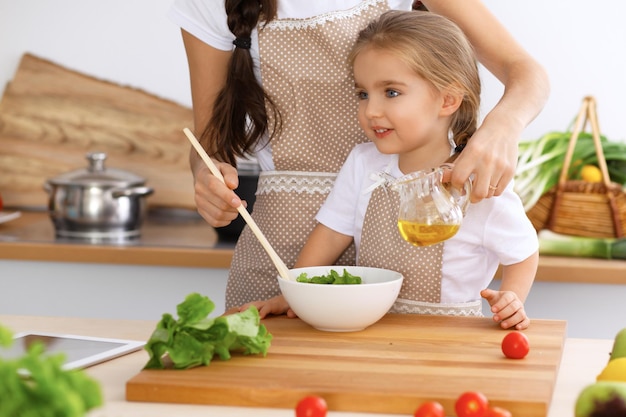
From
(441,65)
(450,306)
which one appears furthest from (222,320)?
(441,65)

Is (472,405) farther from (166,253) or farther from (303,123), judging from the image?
(166,253)

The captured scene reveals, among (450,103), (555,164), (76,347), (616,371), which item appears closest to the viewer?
(616,371)

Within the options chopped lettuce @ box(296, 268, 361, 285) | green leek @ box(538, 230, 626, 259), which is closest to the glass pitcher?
chopped lettuce @ box(296, 268, 361, 285)

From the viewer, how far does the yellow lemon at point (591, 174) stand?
8.59 feet

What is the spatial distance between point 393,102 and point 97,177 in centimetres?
139

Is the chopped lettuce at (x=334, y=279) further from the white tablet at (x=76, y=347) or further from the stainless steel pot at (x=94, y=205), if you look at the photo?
the stainless steel pot at (x=94, y=205)

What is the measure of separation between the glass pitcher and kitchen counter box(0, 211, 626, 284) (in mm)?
1127

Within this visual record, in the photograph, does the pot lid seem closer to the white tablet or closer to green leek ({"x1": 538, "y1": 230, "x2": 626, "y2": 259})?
green leek ({"x1": 538, "y1": 230, "x2": 626, "y2": 259})

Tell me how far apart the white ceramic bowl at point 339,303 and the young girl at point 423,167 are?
281 mm

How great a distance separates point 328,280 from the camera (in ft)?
4.73

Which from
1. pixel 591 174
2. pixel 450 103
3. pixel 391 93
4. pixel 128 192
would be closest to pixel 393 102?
pixel 391 93

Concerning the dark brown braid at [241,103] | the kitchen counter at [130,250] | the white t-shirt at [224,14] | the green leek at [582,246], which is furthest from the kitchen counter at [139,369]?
the green leek at [582,246]

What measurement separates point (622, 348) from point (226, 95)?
941 mm

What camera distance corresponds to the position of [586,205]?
8.48 ft
